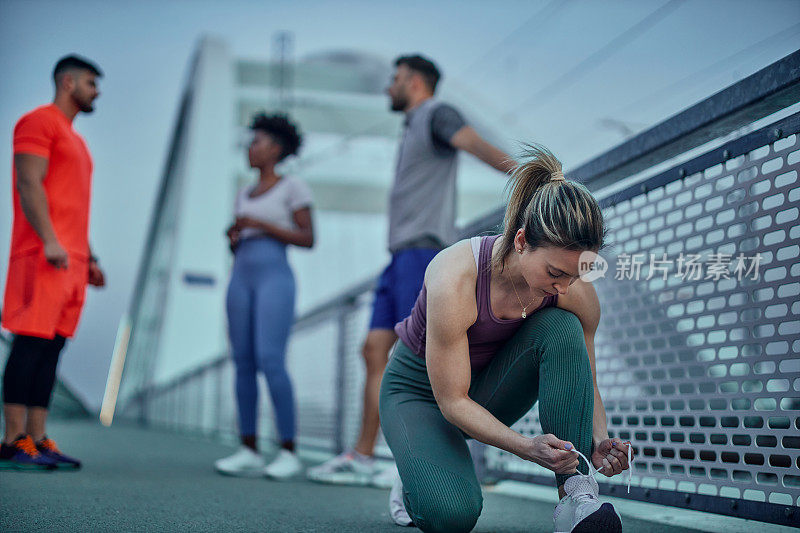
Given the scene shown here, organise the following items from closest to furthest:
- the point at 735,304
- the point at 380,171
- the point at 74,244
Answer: the point at 735,304
the point at 74,244
the point at 380,171

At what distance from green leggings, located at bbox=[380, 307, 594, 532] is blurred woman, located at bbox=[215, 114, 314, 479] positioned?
122 cm

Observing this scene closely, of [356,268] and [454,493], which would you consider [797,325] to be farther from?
[356,268]

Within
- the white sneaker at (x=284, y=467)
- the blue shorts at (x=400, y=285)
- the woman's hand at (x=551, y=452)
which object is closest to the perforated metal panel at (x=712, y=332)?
the woman's hand at (x=551, y=452)

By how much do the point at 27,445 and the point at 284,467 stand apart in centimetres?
82

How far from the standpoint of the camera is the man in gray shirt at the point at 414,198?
2307 millimetres

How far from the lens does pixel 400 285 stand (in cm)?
235

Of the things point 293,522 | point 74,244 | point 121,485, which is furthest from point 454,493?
point 74,244

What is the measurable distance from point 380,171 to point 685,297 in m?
13.3

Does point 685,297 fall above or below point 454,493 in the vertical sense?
above

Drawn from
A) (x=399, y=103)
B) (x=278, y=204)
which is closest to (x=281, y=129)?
(x=278, y=204)

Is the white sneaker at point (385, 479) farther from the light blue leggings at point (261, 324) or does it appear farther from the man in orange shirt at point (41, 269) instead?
the man in orange shirt at point (41, 269)

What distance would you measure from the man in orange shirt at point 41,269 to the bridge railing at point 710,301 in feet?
5.08

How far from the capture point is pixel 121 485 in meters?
2.20

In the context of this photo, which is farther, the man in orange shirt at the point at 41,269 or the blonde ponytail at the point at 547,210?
the man in orange shirt at the point at 41,269
